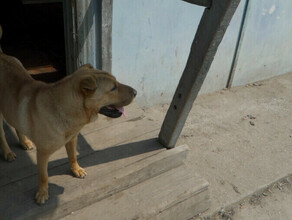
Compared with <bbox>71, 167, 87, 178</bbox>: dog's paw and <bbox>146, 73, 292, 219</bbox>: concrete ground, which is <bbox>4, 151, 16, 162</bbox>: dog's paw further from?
<bbox>146, 73, 292, 219</bbox>: concrete ground

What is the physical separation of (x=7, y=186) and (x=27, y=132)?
59 centimetres

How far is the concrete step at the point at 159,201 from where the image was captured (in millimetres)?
2886

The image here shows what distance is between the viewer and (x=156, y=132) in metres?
3.73

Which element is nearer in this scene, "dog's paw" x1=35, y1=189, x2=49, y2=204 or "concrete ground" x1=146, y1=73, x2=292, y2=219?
"dog's paw" x1=35, y1=189, x2=49, y2=204

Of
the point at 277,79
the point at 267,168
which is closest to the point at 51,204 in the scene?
the point at 267,168

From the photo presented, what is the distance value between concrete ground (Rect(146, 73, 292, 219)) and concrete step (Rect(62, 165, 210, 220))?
300 mm

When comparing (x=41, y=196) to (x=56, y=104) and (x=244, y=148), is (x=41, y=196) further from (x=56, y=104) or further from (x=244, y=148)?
(x=244, y=148)

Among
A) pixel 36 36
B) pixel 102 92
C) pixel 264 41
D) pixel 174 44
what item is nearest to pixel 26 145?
pixel 102 92

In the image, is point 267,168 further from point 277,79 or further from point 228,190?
point 277,79

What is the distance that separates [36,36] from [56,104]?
4.83m

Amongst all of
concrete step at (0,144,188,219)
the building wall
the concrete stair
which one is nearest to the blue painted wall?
the building wall

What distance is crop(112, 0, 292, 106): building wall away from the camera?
4.38 meters

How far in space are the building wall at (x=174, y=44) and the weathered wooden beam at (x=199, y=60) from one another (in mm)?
1589

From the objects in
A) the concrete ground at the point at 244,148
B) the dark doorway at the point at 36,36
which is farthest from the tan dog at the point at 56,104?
the dark doorway at the point at 36,36
